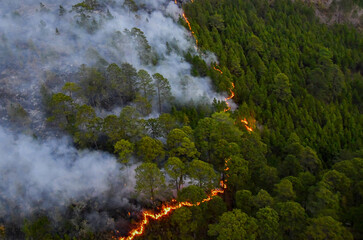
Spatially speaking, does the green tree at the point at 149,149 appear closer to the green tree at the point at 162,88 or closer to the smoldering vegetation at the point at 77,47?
the green tree at the point at 162,88

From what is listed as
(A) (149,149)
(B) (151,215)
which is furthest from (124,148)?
(B) (151,215)

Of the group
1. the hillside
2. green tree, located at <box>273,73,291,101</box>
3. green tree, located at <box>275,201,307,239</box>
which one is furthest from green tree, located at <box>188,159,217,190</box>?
the hillside

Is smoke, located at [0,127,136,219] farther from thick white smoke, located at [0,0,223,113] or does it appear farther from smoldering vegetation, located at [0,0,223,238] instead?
thick white smoke, located at [0,0,223,113]

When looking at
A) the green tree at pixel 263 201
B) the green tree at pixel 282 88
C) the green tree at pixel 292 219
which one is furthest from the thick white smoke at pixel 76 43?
the green tree at pixel 292 219

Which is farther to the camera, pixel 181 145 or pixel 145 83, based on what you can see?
pixel 145 83

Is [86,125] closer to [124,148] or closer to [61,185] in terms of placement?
[124,148]

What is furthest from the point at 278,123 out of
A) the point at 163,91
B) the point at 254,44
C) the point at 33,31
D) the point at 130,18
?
the point at 33,31

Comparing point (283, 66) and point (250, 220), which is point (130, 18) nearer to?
point (283, 66)
